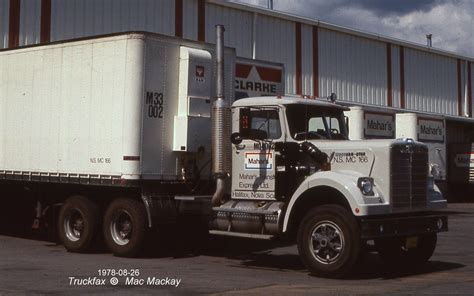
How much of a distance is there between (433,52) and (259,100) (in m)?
30.2

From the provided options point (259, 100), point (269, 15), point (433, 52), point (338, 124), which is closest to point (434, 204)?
point (338, 124)

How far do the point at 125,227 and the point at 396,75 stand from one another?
26956 millimetres

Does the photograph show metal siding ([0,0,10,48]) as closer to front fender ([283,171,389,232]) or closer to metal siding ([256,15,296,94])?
metal siding ([256,15,296,94])

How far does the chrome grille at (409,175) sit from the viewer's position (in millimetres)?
10984

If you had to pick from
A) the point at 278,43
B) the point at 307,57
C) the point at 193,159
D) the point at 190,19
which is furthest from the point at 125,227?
the point at 307,57

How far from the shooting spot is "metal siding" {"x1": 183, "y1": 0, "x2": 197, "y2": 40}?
1085 inches

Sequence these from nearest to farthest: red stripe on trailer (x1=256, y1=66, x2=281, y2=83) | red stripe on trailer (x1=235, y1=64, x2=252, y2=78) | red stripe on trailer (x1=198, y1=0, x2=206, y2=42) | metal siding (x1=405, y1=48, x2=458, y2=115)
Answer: red stripe on trailer (x1=235, y1=64, x2=252, y2=78), red stripe on trailer (x1=256, y1=66, x2=281, y2=83), red stripe on trailer (x1=198, y1=0, x2=206, y2=42), metal siding (x1=405, y1=48, x2=458, y2=115)

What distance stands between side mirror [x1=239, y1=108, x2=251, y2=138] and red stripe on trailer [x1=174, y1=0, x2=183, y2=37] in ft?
51.5

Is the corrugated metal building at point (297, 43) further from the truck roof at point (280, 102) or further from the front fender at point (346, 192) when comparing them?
the front fender at point (346, 192)

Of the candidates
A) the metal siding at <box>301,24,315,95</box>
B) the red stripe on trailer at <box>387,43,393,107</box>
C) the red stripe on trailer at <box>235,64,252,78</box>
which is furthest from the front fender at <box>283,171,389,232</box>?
the red stripe on trailer at <box>387,43,393,107</box>

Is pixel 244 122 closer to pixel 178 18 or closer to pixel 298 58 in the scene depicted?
pixel 178 18

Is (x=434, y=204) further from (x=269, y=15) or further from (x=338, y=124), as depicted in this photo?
(x=269, y=15)

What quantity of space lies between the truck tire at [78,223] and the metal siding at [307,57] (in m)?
19.4

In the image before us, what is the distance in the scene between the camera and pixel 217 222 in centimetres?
1239
